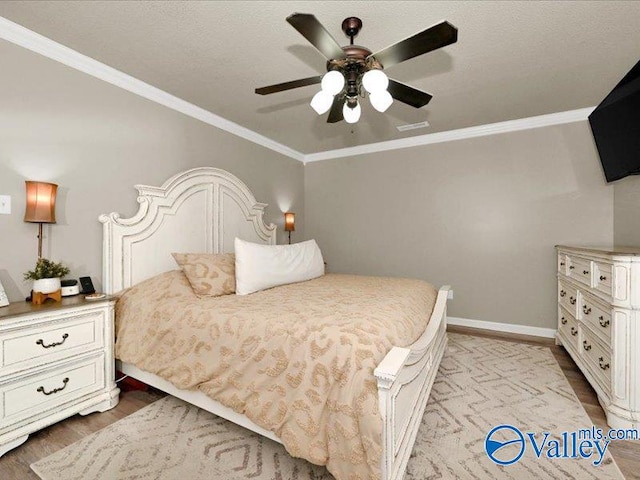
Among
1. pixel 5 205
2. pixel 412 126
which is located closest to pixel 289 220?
pixel 412 126

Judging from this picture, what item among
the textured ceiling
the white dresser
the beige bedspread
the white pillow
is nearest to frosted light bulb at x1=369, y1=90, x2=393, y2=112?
the textured ceiling

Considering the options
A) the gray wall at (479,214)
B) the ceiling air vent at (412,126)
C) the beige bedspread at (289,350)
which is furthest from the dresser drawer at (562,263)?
the ceiling air vent at (412,126)

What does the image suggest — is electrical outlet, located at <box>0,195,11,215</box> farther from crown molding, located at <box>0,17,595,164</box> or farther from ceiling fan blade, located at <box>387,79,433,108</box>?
ceiling fan blade, located at <box>387,79,433,108</box>

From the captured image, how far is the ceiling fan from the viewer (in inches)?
54.1

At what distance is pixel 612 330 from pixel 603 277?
14.5 inches

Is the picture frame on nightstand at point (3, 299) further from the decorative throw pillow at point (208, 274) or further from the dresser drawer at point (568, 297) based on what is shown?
the dresser drawer at point (568, 297)

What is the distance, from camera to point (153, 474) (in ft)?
4.82

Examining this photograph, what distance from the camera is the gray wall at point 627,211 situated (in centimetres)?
278

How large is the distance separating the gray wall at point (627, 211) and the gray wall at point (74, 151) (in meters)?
4.27

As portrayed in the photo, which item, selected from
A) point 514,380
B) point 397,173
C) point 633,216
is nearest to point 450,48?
point 397,173

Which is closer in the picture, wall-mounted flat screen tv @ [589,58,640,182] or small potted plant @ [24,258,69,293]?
small potted plant @ [24,258,69,293]

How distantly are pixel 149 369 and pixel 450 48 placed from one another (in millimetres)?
3012

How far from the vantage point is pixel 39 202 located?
1938 millimetres

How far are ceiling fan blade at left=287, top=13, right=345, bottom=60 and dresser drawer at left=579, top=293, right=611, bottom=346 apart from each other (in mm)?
2251
